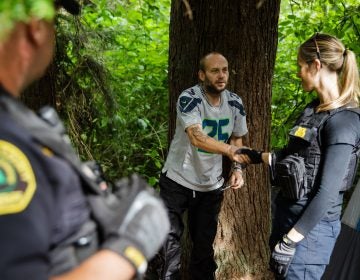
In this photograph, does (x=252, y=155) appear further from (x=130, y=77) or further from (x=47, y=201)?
(x=130, y=77)

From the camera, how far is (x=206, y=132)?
3844mm

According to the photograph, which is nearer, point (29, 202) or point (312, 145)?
point (29, 202)

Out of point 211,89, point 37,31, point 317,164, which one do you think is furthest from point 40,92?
point 37,31

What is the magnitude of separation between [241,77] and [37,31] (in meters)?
3.12

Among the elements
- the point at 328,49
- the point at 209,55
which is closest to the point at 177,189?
the point at 209,55

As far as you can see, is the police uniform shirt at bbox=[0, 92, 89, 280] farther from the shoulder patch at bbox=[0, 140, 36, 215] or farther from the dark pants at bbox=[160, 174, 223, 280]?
the dark pants at bbox=[160, 174, 223, 280]

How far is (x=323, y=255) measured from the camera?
2.79m

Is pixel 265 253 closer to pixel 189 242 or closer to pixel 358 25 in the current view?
pixel 189 242

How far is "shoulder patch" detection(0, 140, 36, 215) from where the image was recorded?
1.12m

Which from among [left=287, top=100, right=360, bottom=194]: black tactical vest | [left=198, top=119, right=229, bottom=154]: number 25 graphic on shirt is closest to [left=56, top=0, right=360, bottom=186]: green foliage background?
[left=198, top=119, right=229, bottom=154]: number 25 graphic on shirt

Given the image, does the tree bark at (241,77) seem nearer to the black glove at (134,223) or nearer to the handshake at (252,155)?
the handshake at (252,155)

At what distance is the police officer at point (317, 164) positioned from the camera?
2.62 meters

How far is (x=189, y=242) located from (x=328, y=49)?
7.85 ft

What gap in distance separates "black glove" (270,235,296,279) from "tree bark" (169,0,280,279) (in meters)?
1.60
